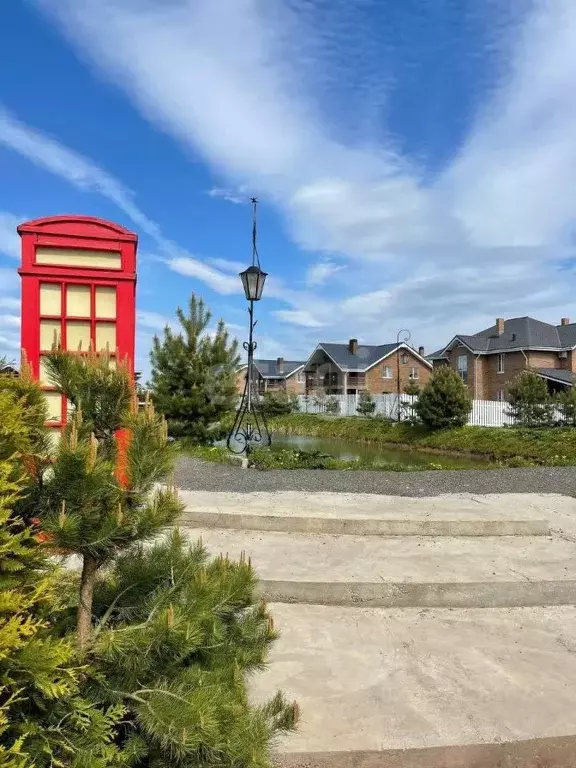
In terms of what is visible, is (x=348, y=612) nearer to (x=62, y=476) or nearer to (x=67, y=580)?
(x=67, y=580)

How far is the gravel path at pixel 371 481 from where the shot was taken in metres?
7.97

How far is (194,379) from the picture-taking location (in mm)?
13961

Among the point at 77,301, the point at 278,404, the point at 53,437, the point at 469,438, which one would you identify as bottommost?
the point at 469,438

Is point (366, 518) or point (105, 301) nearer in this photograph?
point (105, 301)

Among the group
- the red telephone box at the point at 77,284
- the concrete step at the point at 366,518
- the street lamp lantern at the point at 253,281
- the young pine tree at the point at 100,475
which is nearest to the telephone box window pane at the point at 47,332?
the red telephone box at the point at 77,284

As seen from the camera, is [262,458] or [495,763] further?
[262,458]

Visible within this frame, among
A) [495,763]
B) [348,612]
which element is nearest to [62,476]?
[495,763]

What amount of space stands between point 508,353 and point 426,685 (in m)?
40.6

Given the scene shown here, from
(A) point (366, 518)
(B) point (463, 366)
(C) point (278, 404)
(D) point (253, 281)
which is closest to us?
(A) point (366, 518)

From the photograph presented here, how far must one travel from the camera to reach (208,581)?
1.97 metres

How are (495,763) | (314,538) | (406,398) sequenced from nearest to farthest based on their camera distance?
(495,763) → (314,538) → (406,398)

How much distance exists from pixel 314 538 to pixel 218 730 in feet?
11.9

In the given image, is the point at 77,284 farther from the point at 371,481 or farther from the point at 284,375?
the point at 284,375

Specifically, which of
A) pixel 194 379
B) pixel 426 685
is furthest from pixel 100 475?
pixel 194 379
